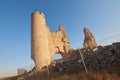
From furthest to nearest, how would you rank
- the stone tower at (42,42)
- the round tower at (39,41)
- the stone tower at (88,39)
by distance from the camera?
the stone tower at (88,39), the stone tower at (42,42), the round tower at (39,41)

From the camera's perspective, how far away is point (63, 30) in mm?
39219

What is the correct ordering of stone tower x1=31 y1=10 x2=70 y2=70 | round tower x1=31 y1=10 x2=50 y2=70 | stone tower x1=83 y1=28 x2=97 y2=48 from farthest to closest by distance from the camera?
1. stone tower x1=83 y1=28 x2=97 y2=48
2. stone tower x1=31 y1=10 x2=70 y2=70
3. round tower x1=31 y1=10 x2=50 y2=70

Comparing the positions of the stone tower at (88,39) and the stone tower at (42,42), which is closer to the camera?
the stone tower at (42,42)

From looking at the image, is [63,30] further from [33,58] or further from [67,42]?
[33,58]

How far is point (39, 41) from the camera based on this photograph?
29.6m

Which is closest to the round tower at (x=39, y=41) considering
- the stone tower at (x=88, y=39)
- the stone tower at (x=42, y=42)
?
the stone tower at (x=42, y=42)

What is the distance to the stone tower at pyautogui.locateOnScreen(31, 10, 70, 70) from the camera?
2877 centimetres

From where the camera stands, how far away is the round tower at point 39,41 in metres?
28.6

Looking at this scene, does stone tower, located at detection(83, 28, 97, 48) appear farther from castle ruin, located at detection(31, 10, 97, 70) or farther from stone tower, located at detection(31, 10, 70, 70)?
stone tower, located at detection(31, 10, 70, 70)

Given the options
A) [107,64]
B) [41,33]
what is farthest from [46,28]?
[107,64]

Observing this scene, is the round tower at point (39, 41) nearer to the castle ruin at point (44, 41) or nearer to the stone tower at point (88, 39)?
the castle ruin at point (44, 41)

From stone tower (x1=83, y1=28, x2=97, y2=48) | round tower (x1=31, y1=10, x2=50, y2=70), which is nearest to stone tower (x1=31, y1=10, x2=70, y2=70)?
round tower (x1=31, y1=10, x2=50, y2=70)

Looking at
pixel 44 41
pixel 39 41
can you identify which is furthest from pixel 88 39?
pixel 39 41

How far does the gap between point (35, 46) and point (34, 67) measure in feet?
13.4
